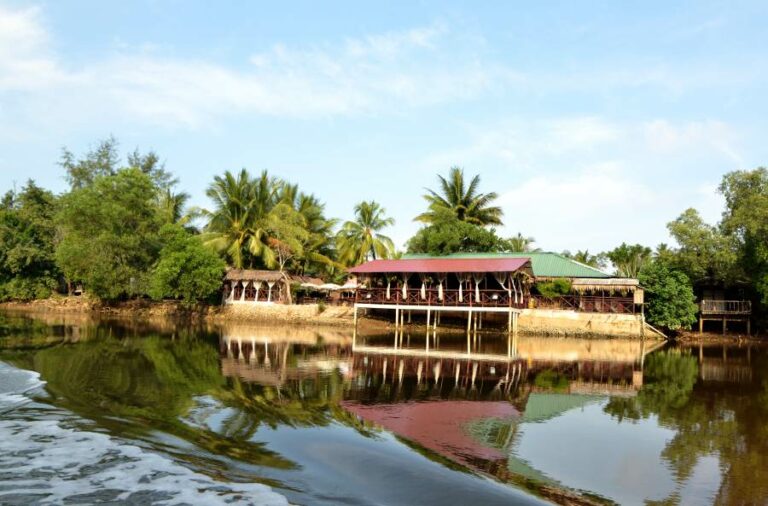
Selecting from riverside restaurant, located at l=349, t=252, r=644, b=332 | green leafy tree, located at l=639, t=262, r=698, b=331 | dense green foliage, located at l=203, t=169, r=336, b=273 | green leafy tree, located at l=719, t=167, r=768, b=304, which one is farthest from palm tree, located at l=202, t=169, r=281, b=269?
green leafy tree, located at l=719, t=167, r=768, b=304

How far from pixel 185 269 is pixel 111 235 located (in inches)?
206

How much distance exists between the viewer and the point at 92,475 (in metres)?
6.40

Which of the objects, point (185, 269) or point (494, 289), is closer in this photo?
point (494, 289)

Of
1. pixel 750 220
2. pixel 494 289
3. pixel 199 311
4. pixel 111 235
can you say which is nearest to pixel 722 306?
pixel 750 220

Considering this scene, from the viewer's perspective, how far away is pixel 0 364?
13922mm

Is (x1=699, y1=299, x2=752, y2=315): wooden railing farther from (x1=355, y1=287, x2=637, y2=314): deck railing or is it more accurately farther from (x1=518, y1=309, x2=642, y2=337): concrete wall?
(x1=518, y1=309, x2=642, y2=337): concrete wall

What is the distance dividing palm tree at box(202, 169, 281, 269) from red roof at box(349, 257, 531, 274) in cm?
969

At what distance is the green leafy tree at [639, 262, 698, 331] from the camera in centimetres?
2834

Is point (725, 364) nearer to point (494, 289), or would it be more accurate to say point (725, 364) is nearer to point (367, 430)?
point (494, 289)

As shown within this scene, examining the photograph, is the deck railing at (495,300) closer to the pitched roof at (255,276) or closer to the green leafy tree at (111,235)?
the pitched roof at (255,276)

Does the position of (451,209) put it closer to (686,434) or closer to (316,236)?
(316,236)

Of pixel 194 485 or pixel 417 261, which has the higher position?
pixel 417 261

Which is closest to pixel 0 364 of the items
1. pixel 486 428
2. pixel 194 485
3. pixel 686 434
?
pixel 194 485

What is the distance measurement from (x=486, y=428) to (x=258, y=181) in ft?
106
